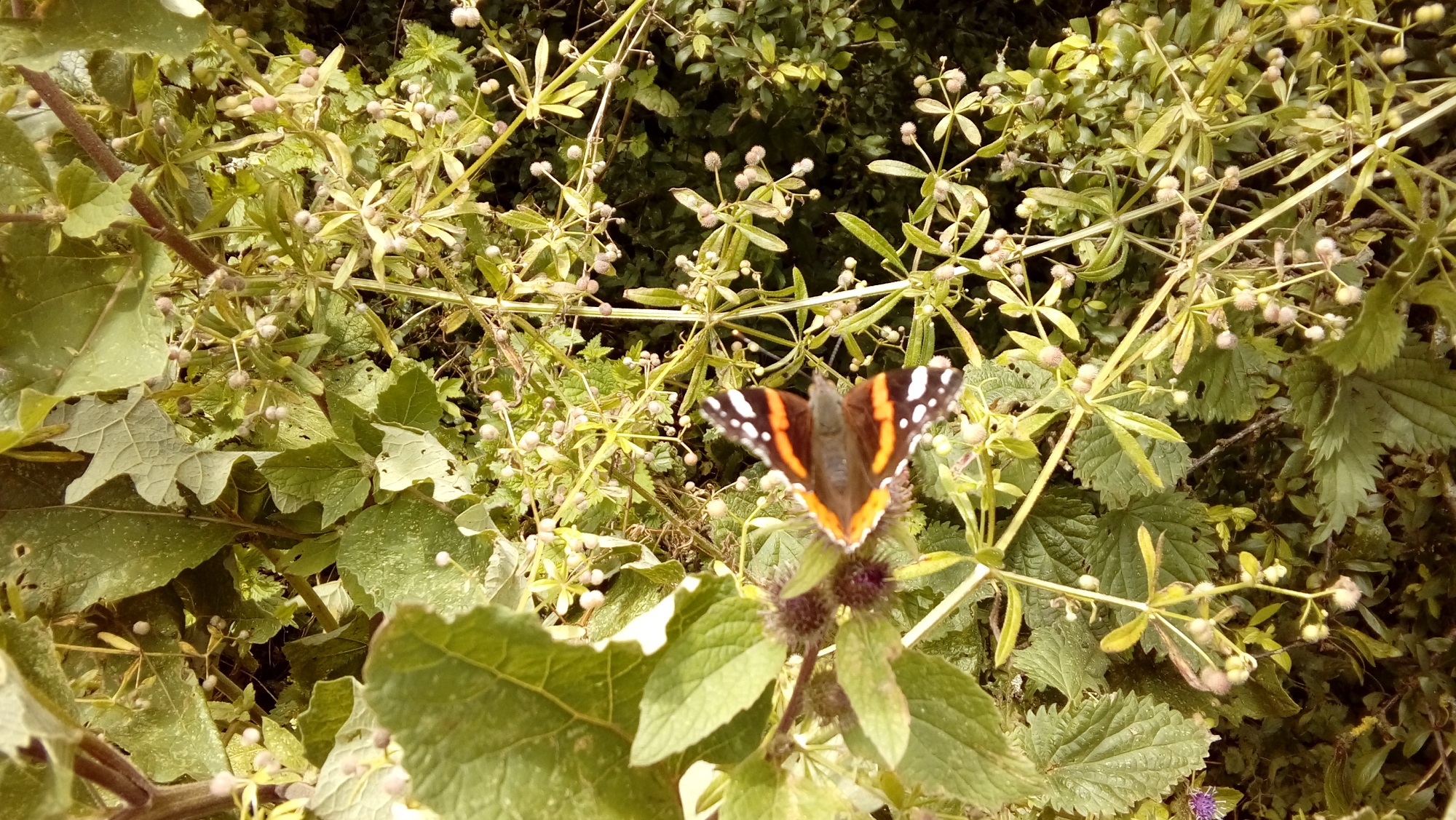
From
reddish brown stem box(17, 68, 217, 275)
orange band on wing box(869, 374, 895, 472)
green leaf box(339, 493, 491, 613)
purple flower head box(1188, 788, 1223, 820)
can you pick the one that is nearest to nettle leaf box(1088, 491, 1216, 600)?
purple flower head box(1188, 788, 1223, 820)

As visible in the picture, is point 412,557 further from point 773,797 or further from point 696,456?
point 773,797

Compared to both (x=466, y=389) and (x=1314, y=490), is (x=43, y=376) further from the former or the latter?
(x=1314, y=490)

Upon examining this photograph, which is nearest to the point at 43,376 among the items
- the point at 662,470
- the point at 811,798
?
the point at 662,470

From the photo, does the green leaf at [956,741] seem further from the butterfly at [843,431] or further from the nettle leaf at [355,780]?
the nettle leaf at [355,780]

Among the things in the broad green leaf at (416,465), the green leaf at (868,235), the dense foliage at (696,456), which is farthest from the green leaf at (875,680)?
the green leaf at (868,235)

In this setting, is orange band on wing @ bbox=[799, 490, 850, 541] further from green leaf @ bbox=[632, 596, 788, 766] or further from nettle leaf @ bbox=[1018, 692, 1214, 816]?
nettle leaf @ bbox=[1018, 692, 1214, 816]

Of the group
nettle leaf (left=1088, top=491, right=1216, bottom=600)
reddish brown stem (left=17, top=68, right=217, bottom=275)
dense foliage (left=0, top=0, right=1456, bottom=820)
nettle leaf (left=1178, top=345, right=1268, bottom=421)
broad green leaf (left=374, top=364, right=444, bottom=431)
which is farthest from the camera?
nettle leaf (left=1088, top=491, right=1216, bottom=600)

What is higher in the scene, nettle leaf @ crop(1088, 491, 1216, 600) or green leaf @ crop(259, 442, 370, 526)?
green leaf @ crop(259, 442, 370, 526)
